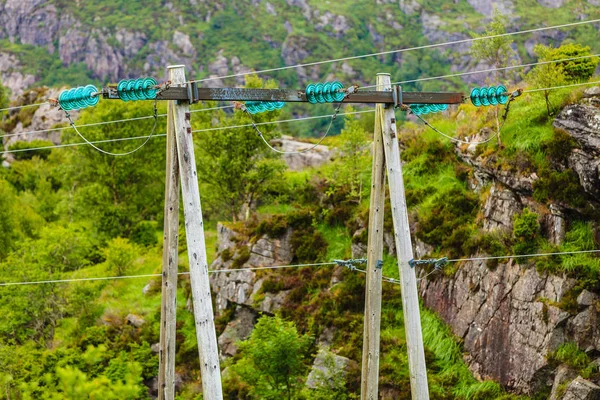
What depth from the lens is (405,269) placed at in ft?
44.7

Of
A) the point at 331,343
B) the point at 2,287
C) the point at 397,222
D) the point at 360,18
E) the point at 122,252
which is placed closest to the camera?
the point at 397,222

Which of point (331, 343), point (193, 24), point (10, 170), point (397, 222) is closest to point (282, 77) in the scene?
point (193, 24)

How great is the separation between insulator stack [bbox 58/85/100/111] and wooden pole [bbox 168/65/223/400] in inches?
58.2

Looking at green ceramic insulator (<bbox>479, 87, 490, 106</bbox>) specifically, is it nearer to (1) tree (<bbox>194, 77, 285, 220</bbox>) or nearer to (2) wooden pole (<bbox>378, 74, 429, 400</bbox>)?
(2) wooden pole (<bbox>378, 74, 429, 400</bbox>)

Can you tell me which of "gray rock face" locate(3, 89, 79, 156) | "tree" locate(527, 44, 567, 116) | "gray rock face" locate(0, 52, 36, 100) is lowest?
"tree" locate(527, 44, 567, 116)

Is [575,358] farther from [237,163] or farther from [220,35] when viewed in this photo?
[220,35]

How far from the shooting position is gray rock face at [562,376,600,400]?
1912 centimetres

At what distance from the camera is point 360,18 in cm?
18750

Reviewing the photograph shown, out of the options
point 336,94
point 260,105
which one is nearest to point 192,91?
point 260,105

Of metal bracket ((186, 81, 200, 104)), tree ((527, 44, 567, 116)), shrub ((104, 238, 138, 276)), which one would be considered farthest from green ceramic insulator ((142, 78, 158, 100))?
shrub ((104, 238, 138, 276))

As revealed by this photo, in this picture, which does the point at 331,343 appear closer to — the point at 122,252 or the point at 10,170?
the point at 122,252

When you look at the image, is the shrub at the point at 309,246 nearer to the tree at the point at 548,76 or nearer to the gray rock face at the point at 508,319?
the gray rock face at the point at 508,319

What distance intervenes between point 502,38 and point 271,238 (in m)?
10.4

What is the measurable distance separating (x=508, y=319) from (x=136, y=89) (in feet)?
41.5
